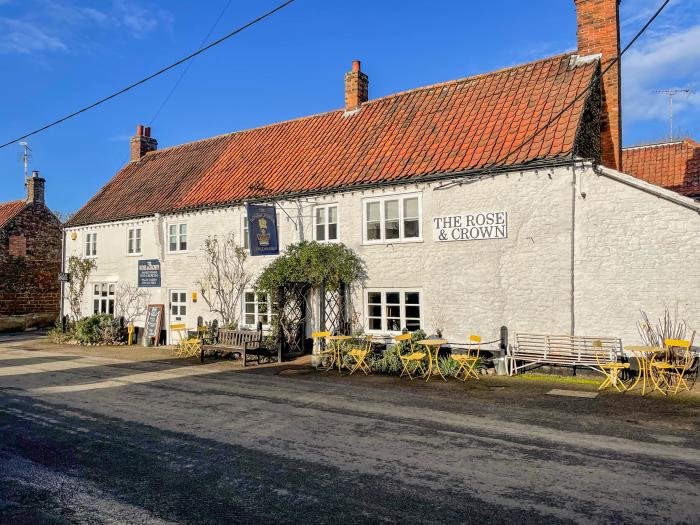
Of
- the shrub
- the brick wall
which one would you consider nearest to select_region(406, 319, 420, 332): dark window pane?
the shrub

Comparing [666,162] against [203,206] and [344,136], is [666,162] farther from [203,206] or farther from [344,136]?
[203,206]

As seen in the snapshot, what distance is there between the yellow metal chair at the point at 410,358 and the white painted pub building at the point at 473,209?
1159 millimetres

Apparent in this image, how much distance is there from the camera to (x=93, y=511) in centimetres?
489

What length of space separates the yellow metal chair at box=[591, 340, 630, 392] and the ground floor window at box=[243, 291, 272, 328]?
970 cm

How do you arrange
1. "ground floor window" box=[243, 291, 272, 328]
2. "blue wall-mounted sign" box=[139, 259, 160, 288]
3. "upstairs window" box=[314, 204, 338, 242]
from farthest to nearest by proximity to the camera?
"blue wall-mounted sign" box=[139, 259, 160, 288] < "ground floor window" box=[243, 291, 272, 328] < "upstairs window" box=[314, 204, 338, 242]

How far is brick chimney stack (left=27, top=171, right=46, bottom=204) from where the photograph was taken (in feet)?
97.6

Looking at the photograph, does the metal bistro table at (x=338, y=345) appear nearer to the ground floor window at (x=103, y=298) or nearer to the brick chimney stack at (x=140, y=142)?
the ground floor window at (x=103, y=298)

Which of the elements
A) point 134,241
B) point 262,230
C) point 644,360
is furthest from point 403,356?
point 134,241

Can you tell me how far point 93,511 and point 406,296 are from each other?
10463mm

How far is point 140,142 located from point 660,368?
25.7m

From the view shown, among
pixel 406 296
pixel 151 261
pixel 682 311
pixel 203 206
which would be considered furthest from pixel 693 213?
pixel 151 261

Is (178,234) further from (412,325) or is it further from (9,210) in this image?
(9,210)

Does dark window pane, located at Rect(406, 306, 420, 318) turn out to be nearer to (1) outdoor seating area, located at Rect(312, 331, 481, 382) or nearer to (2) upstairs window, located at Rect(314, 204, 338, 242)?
(1) outdoor seating area, located at Rect(312, 331, 481, 382)

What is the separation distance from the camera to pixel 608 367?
10.5m
